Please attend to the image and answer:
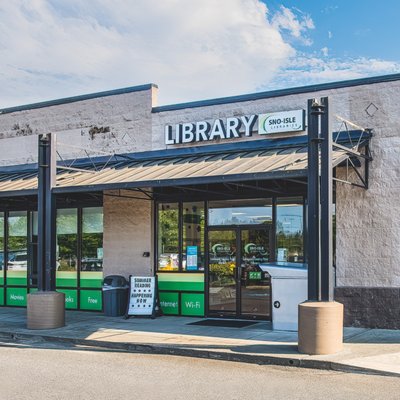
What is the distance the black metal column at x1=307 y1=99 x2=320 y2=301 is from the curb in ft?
4.42

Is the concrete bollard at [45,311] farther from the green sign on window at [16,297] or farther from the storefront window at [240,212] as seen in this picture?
the green sign on window at [16,297]

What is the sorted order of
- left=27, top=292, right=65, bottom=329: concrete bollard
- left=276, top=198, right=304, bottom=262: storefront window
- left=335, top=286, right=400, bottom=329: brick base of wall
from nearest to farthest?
1. left=335, top=286, right=400, bottom=329: brick base of wall
2. left=27, top=292, right=65, bottom=329: concrete bollard
3. left=276, top=198, right=304, bottom=262: storefront window

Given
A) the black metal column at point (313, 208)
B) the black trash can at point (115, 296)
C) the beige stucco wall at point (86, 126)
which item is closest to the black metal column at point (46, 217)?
the beige stucco wall at point (86, 126)

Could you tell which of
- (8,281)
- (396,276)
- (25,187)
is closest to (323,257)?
(396,276)

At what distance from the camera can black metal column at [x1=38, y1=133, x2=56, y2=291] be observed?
1405 cm

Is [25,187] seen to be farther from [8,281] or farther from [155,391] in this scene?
[155,391]

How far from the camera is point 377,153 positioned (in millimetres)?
13234

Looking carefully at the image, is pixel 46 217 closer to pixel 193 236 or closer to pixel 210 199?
pixel 193 236

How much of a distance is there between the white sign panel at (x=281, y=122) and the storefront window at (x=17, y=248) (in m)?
8.03

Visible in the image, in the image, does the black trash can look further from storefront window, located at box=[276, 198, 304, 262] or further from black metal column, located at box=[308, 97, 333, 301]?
black metal column, located at box=[308, 97, 333, 301]

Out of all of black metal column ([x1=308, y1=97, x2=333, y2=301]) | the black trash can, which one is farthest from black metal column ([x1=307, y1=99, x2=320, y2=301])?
the black trash can

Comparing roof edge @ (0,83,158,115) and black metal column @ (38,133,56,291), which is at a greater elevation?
roof edge @ (0,83,158,115)

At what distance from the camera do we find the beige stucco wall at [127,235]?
16219mm

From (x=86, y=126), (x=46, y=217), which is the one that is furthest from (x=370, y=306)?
(x=86, y=126)
